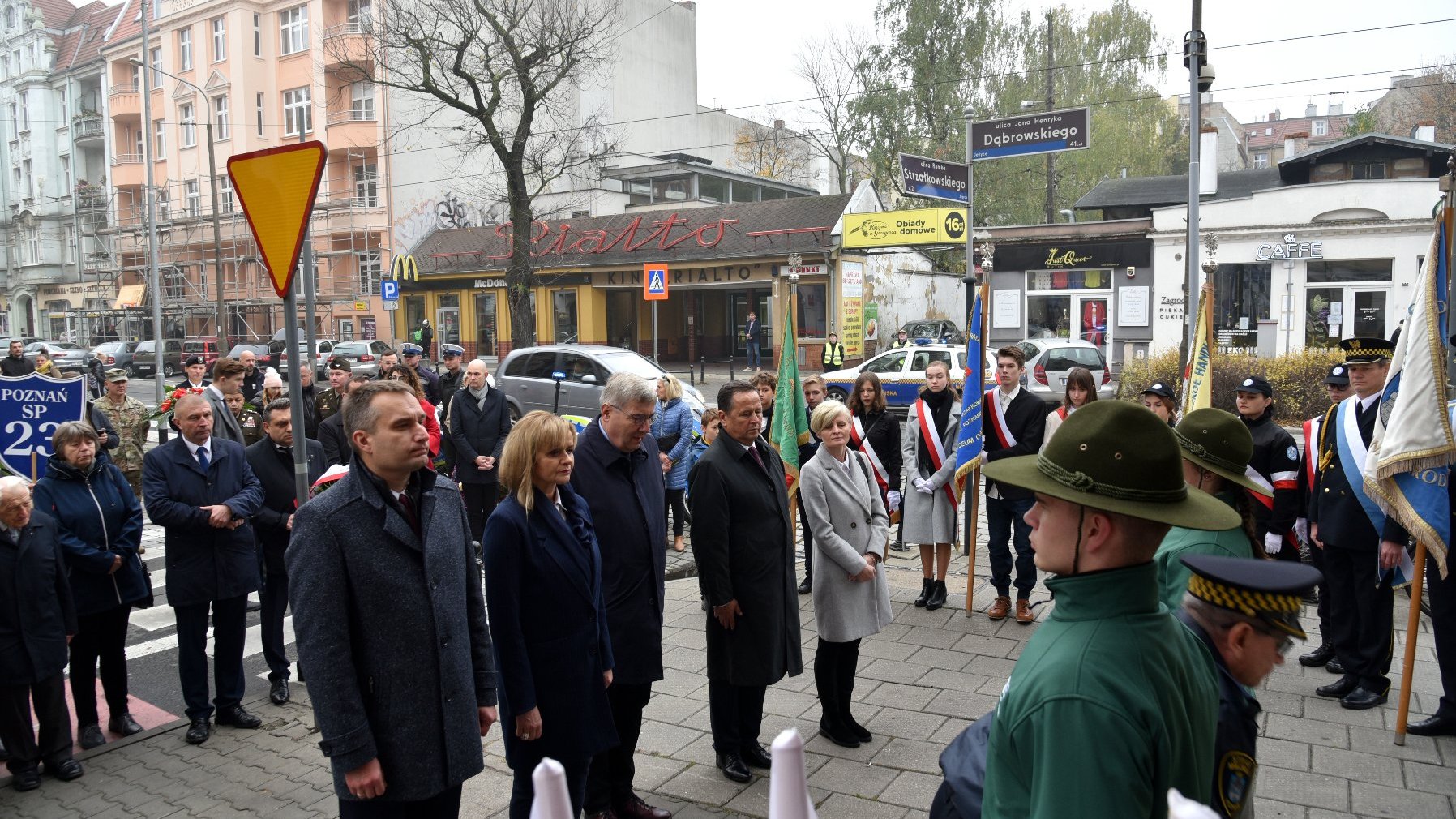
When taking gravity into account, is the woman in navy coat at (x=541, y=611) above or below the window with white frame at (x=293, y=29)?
below

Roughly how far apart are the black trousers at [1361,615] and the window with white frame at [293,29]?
5077 centimetres

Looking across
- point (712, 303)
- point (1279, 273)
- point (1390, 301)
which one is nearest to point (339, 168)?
point (712, 303)

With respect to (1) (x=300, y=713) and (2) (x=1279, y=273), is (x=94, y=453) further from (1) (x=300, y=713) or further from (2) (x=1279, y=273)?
(2) (x=1279, y=273)

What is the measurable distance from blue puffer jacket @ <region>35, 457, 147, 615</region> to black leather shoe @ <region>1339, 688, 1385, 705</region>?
7.01m

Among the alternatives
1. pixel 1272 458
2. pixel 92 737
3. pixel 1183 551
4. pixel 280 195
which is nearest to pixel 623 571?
pixel 1183 551

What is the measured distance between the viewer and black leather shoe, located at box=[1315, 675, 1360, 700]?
5.71 m

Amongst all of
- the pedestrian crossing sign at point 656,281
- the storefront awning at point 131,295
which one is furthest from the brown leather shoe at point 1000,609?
the storefront awning at point 131,295

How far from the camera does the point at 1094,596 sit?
6.02 feet

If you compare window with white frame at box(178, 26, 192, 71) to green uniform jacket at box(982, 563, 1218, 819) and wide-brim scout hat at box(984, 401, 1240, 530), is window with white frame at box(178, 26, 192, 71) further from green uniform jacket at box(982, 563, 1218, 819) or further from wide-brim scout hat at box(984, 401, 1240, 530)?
green uniform jacket at box(982, 563, 1218, 819)

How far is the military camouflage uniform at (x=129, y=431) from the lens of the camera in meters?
9.73

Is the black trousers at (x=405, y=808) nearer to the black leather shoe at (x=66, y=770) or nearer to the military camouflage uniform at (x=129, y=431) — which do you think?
the black leather shoe at (x=66, y=770)

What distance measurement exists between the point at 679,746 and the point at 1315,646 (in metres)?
4.47

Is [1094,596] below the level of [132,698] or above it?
above

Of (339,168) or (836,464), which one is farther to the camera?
(339,168)
